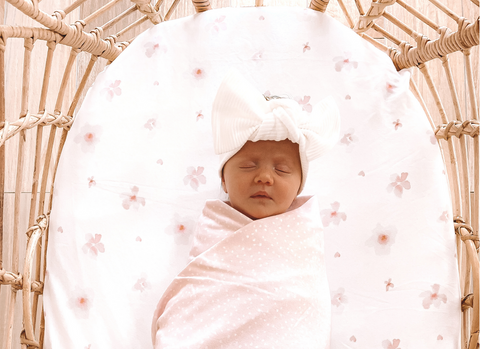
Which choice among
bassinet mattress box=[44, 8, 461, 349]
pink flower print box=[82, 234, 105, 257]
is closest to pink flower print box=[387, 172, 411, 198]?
bassinet mattress box=[44, 8, 461, 349]

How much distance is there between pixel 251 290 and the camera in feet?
2.60

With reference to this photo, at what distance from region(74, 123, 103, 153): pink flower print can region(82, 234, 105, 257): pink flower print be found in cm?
19

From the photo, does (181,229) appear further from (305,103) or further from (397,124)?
(397,124)

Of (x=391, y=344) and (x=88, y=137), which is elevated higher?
(x=88, y=137)

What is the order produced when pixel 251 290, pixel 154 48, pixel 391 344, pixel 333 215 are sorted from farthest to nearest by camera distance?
pixel 154 48 → pixel 333 215 → pixel 391 344 → pixel 251 290

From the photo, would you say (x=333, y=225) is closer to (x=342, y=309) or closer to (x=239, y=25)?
(x=342, y=309)

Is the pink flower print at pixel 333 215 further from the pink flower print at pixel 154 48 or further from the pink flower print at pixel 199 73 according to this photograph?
the pink flower print at pixel 154 48

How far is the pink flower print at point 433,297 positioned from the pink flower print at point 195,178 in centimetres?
51

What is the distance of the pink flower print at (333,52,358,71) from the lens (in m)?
1.08

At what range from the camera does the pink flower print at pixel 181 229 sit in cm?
101

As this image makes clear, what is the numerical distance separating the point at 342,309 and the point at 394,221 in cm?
21

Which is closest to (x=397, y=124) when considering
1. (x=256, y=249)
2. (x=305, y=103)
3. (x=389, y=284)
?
(x=305, y=103)

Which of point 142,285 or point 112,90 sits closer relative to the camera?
point 142,285

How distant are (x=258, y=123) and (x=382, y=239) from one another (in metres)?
0.38
